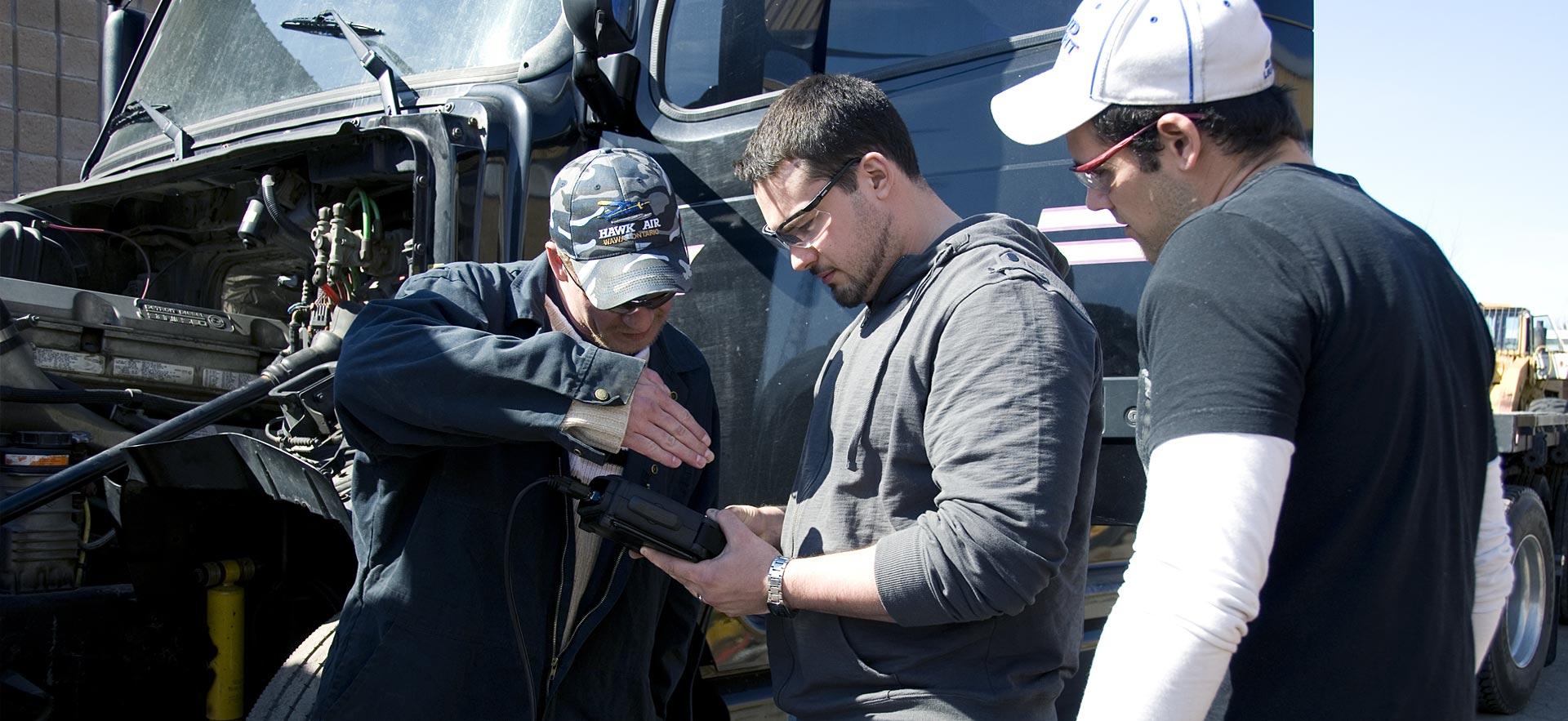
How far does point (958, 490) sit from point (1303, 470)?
41 centimetres

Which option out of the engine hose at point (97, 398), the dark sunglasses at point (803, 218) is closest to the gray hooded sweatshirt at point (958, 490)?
the dark sunglasses at point (803, 218)

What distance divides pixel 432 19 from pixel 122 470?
3.99 feet

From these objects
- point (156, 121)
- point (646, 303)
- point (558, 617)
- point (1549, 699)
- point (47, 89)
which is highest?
point (47, 89)

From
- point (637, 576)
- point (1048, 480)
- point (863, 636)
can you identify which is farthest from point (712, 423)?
point (1048, 480)

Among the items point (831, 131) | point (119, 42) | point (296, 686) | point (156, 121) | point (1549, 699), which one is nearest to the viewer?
point (831, 131)

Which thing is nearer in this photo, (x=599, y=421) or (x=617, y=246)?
(x=599, y=421)

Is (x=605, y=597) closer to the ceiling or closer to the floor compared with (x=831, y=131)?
closer to the floor

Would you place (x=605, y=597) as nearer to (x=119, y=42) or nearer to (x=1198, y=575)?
(x=1198, y=575)

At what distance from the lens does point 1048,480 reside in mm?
1389

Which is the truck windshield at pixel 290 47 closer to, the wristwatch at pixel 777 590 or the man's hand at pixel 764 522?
the man's hand at pixel 764 522

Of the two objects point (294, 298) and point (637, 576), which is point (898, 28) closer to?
point (637, 576)

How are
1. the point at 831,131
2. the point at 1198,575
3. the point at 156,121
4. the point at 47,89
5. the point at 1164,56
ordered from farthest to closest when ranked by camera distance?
the point at 47,89, the point at 156,121, the point at 831,131, the point at 1164,56, the point at 1198,575

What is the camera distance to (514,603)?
1.91 m

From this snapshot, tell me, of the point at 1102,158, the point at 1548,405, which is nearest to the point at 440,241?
the point at 1102,158
